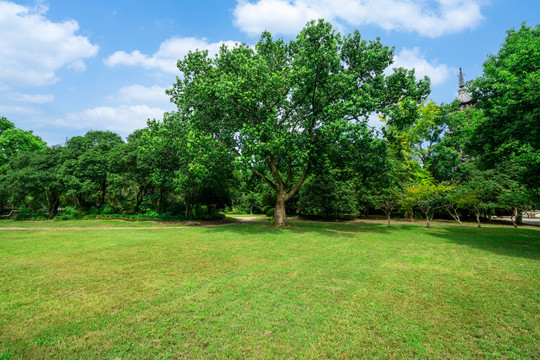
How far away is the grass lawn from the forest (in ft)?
26.5

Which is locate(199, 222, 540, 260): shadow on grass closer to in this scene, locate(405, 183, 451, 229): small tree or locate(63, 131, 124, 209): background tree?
locate(405, 183, 451, 229): small tree

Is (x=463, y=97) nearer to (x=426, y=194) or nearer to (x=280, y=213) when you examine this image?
(x=426, y=194)

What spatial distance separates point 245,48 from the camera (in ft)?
62.4

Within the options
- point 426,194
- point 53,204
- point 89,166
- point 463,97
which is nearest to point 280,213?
point 426,194

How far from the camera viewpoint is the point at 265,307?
445 centimetres

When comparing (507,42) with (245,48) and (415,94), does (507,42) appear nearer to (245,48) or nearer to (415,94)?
(415,94)

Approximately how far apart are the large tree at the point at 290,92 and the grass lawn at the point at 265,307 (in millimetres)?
8890

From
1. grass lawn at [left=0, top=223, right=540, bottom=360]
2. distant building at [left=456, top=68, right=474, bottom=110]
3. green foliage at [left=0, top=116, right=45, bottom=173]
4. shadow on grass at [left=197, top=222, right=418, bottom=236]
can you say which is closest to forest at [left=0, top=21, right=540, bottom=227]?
shadow on grass at [left=197, top=222, right=418, bottom=236]

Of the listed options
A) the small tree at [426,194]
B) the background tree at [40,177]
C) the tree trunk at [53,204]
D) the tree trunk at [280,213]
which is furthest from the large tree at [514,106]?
the tree trunk at [53,204]

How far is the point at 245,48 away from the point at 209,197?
16.4 metres

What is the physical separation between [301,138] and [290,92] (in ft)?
12.5

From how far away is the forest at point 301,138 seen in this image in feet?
41.1

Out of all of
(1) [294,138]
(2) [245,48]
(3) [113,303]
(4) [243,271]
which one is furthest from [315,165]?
(3) [113,303]

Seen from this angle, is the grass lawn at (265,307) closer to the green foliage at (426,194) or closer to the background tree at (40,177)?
the green foliage at (426,194)
